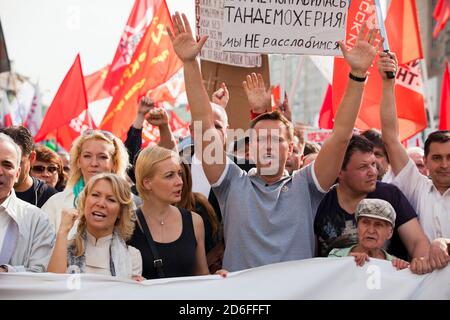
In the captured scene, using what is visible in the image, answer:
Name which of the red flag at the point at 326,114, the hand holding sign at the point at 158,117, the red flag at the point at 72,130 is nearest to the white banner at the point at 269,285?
the hand holding sign at the point at 158,117

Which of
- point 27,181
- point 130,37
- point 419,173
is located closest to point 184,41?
point 419,173

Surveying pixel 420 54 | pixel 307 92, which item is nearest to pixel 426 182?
pixel 420 54

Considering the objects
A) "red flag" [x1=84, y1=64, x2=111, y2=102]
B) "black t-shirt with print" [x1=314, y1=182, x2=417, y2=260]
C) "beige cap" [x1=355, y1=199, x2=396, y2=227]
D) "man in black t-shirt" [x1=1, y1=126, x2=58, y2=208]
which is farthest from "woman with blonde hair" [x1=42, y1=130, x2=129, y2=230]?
"red flag" [x1=84, y1=64, x2=111, y2=102]

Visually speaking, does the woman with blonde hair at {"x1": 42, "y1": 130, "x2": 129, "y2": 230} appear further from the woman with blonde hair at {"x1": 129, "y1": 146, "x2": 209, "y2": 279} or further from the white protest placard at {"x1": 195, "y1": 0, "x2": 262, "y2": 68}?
the white protest placard at {"x1": 195, "y1": 0, "x2": 262, "y2": 68}

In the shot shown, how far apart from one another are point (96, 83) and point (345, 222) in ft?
32.7

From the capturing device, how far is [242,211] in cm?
431

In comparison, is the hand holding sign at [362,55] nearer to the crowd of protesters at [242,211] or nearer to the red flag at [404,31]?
the crowd of protesters at [242,211]

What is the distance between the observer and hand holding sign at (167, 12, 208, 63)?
4.51 meters

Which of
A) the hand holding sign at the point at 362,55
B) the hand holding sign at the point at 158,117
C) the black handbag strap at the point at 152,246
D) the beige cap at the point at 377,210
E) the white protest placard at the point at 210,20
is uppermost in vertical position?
the white protest placard at the point at 210,20

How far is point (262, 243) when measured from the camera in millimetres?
4301

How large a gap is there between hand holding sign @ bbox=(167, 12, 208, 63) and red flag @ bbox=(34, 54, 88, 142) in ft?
20.8

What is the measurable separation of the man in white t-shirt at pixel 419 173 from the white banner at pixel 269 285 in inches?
27.1

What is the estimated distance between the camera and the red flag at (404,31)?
9062 millimetres

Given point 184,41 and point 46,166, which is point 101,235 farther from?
point 46,166
